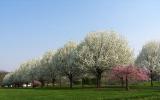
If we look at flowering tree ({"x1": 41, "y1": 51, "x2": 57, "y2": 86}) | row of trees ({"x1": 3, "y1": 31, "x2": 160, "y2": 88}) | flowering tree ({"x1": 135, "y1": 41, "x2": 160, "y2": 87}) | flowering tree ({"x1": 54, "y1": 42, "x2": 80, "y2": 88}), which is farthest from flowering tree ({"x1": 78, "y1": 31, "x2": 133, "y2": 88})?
flowering tree ({"x1": 41, "y1": 51, "x2": 57, "y2": 86})

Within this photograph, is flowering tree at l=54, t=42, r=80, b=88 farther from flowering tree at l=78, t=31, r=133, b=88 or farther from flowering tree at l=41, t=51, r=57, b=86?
flowering tree at l=78, t=31, r=133, b=88

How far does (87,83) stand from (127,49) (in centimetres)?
5138

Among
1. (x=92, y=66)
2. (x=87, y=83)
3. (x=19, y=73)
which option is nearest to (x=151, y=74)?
(x=92, y=66)

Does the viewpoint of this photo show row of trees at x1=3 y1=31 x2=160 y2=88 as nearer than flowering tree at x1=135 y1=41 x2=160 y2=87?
Yes

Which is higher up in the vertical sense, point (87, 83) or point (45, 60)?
point (45, 60)

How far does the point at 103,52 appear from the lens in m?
92.6

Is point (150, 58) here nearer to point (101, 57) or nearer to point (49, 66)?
point (101, 57)

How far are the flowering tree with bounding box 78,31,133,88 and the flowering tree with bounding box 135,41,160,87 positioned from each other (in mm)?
8877

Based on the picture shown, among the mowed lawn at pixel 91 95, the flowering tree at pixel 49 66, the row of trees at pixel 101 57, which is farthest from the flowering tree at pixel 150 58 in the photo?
the mowed lawn at pixel 91 95

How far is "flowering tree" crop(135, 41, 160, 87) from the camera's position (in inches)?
3949

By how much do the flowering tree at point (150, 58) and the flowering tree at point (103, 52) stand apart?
8877 mm

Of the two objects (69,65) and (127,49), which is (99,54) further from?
(69,65)

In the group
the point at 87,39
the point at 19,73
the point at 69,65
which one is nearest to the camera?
the point at 87,39

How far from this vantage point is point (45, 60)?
137 m
